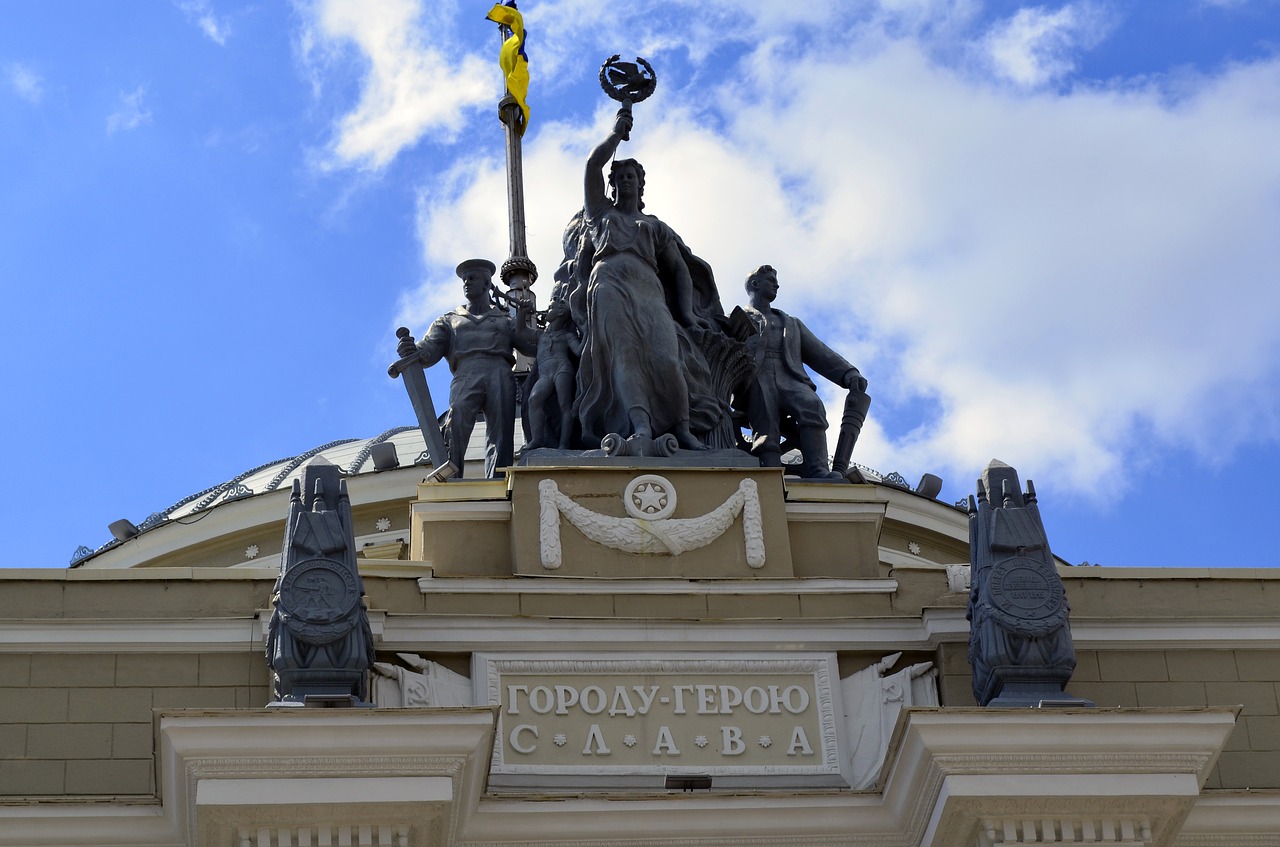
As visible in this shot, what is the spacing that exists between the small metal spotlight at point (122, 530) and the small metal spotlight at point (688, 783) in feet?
42.9

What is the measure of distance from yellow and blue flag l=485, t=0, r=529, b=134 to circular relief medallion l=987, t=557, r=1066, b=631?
14.0 meters

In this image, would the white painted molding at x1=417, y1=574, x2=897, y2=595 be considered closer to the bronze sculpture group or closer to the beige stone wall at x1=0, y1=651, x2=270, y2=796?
the bronze sculpture group

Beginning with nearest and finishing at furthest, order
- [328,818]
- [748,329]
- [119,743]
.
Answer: [328,818] < [119,743] < [748,329]

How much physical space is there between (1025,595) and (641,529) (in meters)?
2.75

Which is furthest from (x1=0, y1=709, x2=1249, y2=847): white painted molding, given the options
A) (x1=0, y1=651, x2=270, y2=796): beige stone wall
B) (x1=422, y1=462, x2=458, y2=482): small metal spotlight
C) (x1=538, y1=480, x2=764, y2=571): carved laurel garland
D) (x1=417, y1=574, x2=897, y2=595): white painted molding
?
(x1=422, y1=462, x2=458, y2=482): small metal spotlight

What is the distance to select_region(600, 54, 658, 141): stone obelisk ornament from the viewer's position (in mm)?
19547

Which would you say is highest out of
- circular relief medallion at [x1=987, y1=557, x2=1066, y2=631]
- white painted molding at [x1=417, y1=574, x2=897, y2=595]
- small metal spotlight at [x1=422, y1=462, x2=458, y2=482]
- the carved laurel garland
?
small metal spotlight at [x1=422, y1=462, x2=458, y2=482]

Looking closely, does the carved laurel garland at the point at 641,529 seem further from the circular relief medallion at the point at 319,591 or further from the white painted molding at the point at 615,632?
the circular relief medallion at the point at 319,591

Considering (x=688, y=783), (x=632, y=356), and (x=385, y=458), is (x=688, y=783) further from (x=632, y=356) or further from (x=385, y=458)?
(x=385, y=458)

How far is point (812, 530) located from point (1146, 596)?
2.34 m

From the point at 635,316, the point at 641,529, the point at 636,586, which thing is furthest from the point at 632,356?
the point at 636,586

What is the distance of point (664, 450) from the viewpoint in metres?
18.8

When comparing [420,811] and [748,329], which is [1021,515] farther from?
[420,811]

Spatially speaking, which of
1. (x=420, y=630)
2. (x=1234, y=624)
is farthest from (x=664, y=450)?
(x=1234, y=624)
